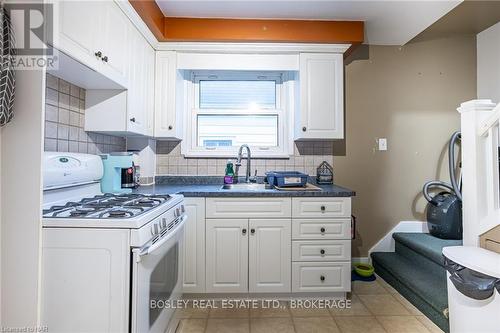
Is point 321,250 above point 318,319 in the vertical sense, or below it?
→ above

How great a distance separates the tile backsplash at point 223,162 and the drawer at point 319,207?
2.08ft

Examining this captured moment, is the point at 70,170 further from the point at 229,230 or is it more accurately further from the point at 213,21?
the point at 213,21

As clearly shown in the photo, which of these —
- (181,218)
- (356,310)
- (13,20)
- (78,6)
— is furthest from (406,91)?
(13,20)

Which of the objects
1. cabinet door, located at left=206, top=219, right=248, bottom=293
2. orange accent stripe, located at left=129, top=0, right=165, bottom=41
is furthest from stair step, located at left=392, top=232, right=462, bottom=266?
orange accent stripe, located at left=129, top=0, right=165, bottom=41

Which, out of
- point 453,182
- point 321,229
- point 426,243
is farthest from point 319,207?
point 453,182

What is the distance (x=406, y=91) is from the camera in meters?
2.74

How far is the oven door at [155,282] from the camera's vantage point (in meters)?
1.11

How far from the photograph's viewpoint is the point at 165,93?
2.38 meters

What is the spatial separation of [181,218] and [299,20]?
6.10 feet

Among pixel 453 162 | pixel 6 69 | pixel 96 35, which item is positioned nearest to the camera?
pixel 6 69

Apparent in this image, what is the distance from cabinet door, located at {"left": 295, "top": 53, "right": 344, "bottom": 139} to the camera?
2.38 meters

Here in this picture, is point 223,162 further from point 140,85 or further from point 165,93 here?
point 140,85

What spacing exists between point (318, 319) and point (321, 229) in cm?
61

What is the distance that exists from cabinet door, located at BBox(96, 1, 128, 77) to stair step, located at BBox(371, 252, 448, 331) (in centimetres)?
253
